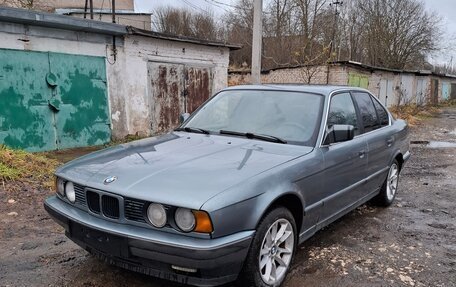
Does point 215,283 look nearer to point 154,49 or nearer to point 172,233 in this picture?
point 172,233

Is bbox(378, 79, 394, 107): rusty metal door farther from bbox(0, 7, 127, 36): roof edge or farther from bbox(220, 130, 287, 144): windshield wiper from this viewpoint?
bbox(220, 130, 287, 144): windshield wiper

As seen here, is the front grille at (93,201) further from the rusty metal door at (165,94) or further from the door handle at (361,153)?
the rusty metal door at (165,94)

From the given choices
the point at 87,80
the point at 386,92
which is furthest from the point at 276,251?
the point at 386,92

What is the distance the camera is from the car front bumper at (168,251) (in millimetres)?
2549

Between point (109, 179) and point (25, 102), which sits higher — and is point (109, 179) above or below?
below

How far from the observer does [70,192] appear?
3.20m

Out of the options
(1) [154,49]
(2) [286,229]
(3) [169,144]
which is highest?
(1) [154,49]

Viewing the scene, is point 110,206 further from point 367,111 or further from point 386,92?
point 386,92

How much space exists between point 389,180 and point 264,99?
7.88 ft

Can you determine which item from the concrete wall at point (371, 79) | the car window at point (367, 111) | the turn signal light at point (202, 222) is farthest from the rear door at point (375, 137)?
the concrete wall at point (371, 79)

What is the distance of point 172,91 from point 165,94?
253mm

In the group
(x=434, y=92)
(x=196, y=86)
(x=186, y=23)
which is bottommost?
(x=434, y=92)

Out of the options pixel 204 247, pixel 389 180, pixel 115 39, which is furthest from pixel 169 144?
pixel 115 39

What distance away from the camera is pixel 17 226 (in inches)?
177
